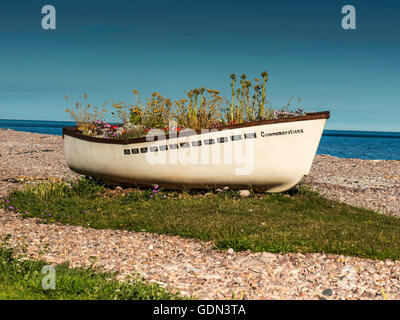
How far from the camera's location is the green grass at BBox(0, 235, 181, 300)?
15.2 ft

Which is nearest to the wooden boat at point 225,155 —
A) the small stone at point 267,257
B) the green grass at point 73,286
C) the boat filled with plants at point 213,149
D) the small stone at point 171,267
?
the boat filled with plants at point 213,149

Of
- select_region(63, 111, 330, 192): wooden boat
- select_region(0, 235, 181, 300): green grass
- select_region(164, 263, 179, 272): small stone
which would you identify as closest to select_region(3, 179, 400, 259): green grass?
select_region(63, 111, 330, 192): wooden boat

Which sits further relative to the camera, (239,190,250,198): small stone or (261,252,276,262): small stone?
(239,190,250,198): small stone

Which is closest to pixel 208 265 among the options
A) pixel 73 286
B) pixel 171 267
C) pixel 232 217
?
pixel 171 267

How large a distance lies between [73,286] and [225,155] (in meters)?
5.74

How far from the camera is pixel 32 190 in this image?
10.8 meters

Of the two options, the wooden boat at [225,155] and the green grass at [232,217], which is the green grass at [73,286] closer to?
the green grass at [232,217]

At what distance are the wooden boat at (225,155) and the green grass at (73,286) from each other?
4975 millimetres

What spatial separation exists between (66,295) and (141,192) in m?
6.20

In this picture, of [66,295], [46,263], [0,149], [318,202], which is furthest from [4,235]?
[0,149]

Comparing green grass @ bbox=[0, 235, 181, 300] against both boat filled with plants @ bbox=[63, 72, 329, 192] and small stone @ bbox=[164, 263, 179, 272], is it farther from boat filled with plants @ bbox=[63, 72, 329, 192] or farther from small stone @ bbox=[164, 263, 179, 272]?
boat filled with plants @ bbox=[63, 72, 329, 192]

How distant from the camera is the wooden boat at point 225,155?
31.2 feet

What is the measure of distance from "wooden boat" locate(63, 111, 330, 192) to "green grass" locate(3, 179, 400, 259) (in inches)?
17.6
